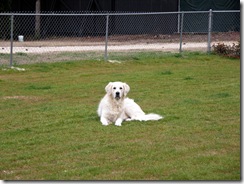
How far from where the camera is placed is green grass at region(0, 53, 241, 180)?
8.01 meters

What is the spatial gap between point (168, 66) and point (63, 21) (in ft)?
40.7

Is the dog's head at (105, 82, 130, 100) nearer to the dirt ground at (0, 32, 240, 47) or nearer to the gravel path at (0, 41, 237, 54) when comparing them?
the gravel path at (0, 41, 237, 54)

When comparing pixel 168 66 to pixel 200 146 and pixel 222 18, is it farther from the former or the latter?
pixel 222 18

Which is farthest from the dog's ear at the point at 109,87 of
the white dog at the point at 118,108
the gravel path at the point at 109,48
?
the gravel path at the point at 109,48

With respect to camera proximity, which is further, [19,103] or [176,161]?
[19,103]

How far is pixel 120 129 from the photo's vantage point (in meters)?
10.5

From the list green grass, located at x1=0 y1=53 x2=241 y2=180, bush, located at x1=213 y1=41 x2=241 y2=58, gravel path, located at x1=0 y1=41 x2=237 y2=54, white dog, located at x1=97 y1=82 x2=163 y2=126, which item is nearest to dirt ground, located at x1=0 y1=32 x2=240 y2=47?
gravel path, located at x1=0 y1=41 x2=237 y2=54

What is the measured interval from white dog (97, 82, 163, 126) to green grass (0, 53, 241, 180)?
0.20 m

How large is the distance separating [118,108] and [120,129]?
0.87m

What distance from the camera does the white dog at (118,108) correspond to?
Answer: 36.8 feet

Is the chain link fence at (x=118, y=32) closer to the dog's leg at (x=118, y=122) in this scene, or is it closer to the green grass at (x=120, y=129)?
the green grass at (x=120, y=129)

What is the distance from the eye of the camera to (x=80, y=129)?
10477 millimetres

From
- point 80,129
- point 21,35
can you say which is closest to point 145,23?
point 21,35

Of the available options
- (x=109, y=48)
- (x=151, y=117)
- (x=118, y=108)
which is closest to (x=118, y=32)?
(x=109, y=48)
